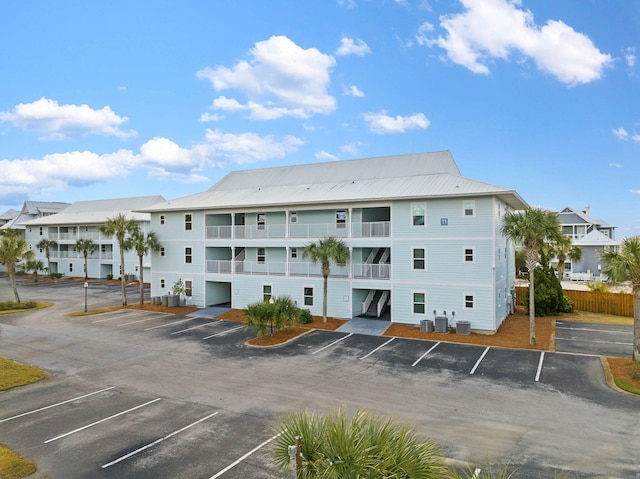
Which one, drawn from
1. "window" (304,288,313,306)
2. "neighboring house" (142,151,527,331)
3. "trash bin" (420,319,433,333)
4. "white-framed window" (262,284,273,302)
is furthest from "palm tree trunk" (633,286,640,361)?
"white-framed window" (262,284,273,302)

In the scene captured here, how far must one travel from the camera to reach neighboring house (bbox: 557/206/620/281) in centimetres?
5559

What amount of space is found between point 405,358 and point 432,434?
7.74m

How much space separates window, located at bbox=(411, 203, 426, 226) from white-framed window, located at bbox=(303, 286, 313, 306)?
873cm

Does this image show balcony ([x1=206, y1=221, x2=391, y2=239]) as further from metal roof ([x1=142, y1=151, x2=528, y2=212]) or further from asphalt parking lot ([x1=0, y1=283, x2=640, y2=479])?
asphalt parking lot ([x1=0, y1=283, x2=640, y2=479])

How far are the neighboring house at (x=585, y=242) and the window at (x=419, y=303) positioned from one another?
89.2ft

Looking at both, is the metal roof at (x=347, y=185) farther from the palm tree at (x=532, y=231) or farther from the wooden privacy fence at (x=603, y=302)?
the wooden privacy fence at (x=603, y=302)

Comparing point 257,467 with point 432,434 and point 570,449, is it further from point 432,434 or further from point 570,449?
point 570,449

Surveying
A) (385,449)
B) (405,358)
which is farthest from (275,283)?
(385,449)

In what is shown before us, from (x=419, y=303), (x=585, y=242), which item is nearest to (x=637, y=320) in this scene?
(x=419, y=303)

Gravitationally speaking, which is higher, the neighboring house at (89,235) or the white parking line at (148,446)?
the neighboring house at (89,235)

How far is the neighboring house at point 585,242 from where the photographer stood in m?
55.6

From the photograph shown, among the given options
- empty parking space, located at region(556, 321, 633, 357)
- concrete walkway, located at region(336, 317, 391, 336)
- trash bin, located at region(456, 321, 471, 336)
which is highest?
trash bin, located at region(456, 321, 471, 336)

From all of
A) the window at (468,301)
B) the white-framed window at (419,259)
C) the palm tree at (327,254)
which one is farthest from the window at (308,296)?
the window at (468,301)

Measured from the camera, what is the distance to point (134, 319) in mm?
29516
